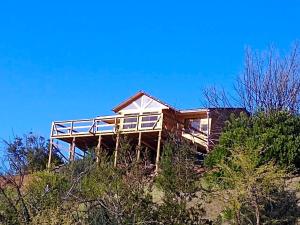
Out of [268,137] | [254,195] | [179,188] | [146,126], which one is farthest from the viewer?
[146,126]

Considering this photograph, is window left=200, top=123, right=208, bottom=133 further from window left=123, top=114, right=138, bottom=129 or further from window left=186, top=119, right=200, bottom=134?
window left=123, top=114, right=138, bottom=129

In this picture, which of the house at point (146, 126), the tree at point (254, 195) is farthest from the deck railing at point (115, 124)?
the tree at point (254, 195)

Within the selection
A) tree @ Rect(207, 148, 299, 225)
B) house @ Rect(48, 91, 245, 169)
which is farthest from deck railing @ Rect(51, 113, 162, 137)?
A: tree @ Rect(207, 148, 299, 225)

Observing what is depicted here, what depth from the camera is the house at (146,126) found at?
3127 cm

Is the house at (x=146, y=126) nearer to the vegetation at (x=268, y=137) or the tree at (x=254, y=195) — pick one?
the vegetation at (x=268, y=137)

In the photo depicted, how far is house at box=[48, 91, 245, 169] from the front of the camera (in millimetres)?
31266

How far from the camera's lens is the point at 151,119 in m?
32.7

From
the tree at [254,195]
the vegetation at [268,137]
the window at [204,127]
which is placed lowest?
the tree at [254,195]

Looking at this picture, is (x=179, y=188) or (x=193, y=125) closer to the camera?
(x=179, y=188)

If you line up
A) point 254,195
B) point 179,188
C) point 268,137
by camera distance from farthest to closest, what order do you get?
point 268,137 → point 179,188 → point 254,195

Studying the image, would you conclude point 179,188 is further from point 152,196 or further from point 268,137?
point 268,137

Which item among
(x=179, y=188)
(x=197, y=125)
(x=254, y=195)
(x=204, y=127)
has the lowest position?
(x=254, y=195)

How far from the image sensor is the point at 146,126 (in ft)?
105

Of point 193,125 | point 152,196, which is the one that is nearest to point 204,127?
point 193,125
